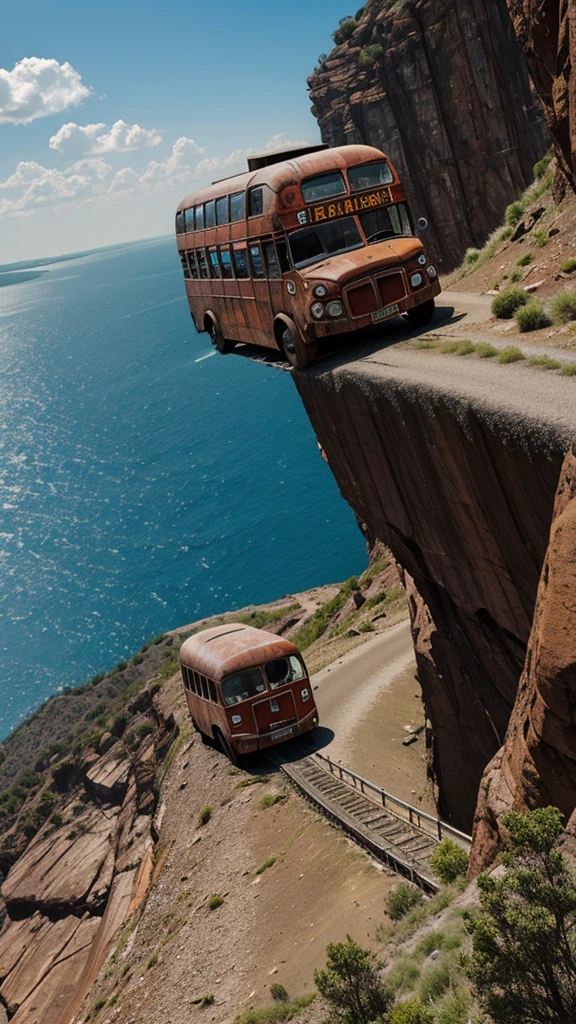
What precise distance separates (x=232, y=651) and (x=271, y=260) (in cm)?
1051

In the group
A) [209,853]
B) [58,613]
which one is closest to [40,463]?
[58,613]

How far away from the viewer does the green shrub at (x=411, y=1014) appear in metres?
8.02

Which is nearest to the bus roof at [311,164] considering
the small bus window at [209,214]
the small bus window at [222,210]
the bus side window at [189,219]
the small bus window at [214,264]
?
the small bus window at [222,210]

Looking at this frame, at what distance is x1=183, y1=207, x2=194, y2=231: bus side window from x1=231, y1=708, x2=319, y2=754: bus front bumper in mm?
13538

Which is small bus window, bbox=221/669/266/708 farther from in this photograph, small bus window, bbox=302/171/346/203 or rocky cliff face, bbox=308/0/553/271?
rocky cliff face, bbox=308/0/553/271

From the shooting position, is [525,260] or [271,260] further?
[271,260]

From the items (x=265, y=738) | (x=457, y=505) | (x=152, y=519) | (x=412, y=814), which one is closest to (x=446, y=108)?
(x=265, y=738)

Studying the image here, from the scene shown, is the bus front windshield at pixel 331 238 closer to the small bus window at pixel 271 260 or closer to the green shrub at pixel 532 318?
the small bus window at pixel 271 260

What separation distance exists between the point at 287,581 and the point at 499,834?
67.0 meters

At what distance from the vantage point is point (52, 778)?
175 feet

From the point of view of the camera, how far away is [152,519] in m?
100

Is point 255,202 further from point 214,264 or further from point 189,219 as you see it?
point 189,219

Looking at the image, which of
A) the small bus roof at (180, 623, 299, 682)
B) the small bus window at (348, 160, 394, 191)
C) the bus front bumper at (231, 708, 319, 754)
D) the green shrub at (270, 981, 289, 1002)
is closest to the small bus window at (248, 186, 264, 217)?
Result: the small bus window at (348, 160, 394, 191)

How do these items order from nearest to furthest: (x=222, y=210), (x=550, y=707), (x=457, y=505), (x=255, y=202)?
(x=550, y=707) → (x=457, y=505) → (x=255, y=202) → (x=222, y=210)
